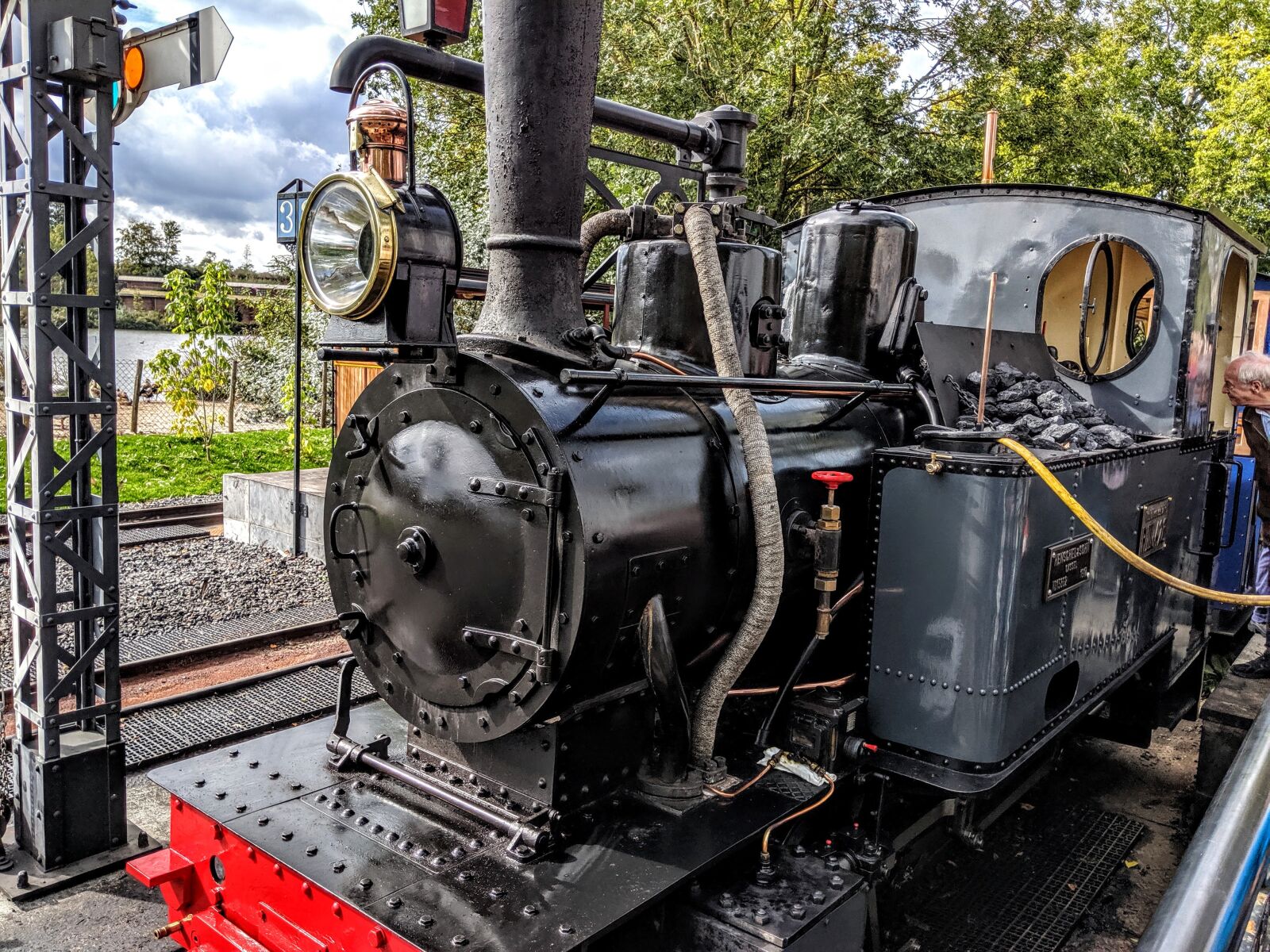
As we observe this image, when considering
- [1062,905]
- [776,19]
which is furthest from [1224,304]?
[776,19]

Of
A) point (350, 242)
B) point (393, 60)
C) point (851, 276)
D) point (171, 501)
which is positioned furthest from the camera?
point (171, 501)

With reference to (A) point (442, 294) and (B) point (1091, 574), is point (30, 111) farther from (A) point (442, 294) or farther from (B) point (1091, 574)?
(B) point (1091, 574)

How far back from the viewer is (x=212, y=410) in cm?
1502

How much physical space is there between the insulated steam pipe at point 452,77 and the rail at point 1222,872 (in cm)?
230

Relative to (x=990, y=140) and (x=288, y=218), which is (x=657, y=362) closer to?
(x=990, y=140)

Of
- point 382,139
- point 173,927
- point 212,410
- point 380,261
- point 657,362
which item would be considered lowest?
point 173,927

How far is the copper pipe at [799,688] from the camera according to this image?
301 centimetres

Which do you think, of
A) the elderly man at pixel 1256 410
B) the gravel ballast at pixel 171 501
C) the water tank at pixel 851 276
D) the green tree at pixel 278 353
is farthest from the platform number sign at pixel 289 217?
the green tree at pixel 278 353

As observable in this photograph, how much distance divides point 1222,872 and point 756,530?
1746mm

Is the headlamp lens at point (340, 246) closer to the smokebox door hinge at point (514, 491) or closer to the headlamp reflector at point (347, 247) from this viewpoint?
the headlamp reflector at point (347, 247)

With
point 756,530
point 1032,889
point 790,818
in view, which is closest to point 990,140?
point 756,530

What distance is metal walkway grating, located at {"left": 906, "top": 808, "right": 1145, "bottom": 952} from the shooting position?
3.42m

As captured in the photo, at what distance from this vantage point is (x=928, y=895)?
3723 millimetres

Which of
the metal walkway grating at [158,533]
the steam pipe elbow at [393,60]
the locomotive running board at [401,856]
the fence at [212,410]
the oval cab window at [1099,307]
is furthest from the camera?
the fence at [212,410]
